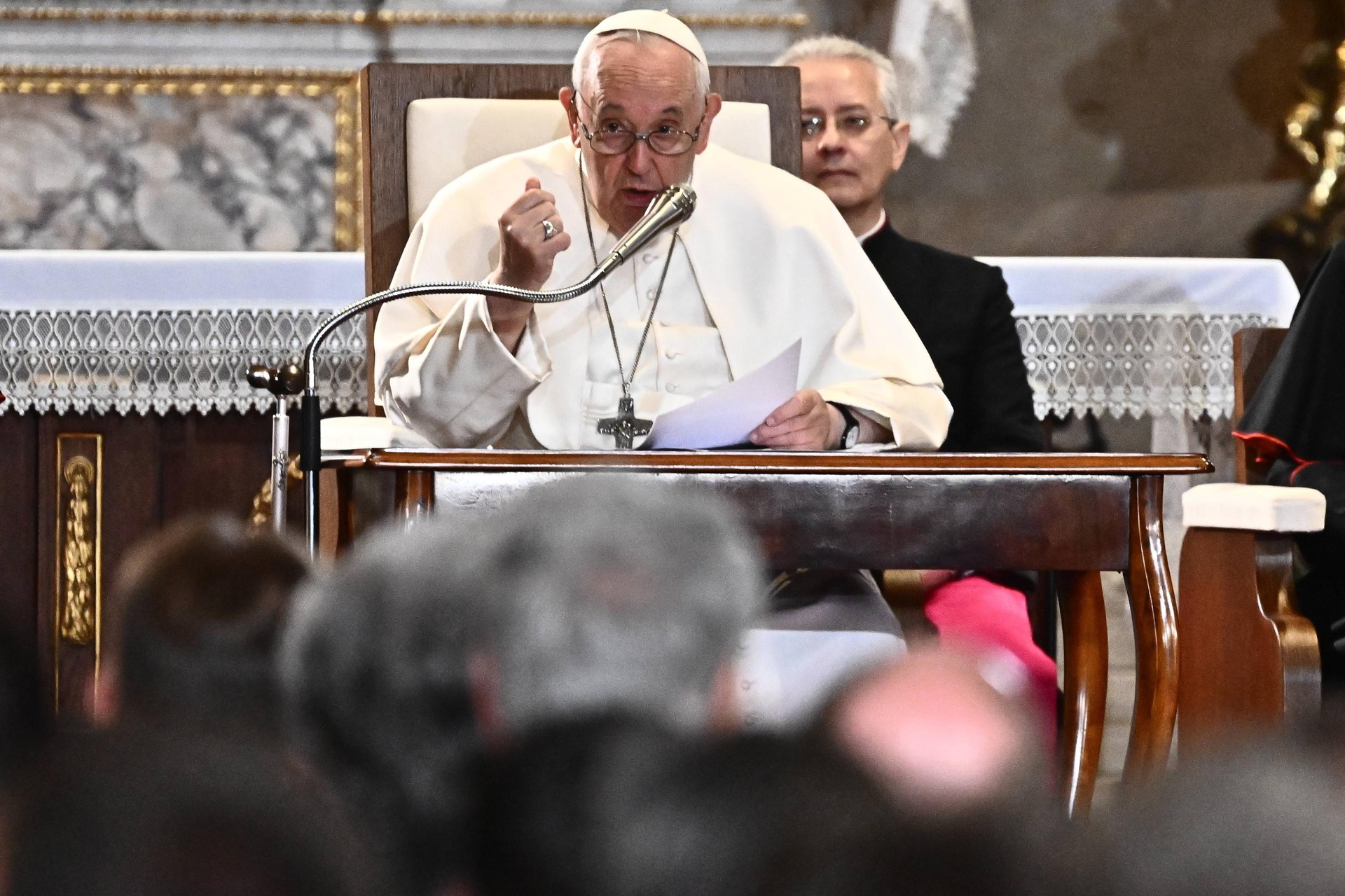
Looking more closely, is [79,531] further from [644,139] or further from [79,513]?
[644,139]

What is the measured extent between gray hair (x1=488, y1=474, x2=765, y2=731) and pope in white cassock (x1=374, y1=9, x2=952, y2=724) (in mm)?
2133

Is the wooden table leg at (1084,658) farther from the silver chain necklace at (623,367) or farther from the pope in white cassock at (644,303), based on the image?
the silver chain necklace at (623,367)

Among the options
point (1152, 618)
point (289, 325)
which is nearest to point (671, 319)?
point (289, 325)

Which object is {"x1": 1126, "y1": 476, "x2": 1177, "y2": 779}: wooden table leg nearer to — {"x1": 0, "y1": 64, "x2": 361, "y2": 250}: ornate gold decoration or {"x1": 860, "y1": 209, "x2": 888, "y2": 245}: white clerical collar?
{"x1": 860, "y1": 209, "x2": 888, "y2": 245}: white clerical collar

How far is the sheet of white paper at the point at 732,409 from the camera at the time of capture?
6.91 feet

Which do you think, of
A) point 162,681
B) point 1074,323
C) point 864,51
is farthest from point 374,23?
point 162,681

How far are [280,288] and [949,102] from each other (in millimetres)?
2488

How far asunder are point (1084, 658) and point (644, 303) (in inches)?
47.4

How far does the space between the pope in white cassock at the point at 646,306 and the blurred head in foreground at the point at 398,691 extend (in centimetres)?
216

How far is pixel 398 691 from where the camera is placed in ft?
0.92

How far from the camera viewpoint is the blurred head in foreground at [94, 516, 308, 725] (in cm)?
31

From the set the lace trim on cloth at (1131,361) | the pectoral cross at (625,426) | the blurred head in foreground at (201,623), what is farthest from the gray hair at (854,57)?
the blurred head in foreground at (201,623)

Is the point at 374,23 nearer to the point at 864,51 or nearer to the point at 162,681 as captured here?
the point at 864,51

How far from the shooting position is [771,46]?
4.82 metres
